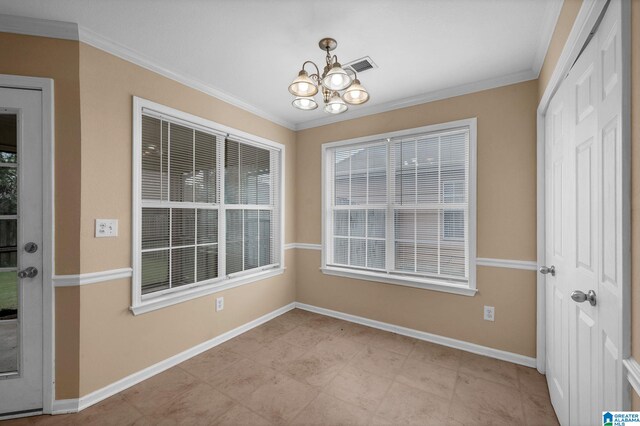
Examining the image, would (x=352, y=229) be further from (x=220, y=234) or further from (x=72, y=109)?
(x=72, y=109)

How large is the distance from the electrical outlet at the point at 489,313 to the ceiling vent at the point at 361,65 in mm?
2523

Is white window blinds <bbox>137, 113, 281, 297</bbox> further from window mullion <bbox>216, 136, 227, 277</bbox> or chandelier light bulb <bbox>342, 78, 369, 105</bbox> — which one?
chandelier light bulb <bbox>342, 78, 369, 105</bbox>

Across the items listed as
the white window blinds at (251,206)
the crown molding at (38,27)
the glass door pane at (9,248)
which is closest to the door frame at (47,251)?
the glass door pane at (9,248)

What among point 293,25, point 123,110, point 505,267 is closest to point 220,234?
point 123,110

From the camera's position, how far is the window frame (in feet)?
7.41

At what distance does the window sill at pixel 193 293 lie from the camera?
231cm

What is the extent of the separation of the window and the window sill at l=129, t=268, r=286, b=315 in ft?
3.20

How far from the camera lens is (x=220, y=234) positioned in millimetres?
3029

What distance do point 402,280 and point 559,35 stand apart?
2.41 meters

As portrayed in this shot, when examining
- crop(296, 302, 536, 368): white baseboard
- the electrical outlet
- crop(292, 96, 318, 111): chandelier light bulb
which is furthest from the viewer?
the electrical outlet

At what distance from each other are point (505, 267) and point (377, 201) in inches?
58.1

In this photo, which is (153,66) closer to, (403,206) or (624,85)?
(403,206)

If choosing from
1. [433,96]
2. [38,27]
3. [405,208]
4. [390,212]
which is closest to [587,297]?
[405,208]

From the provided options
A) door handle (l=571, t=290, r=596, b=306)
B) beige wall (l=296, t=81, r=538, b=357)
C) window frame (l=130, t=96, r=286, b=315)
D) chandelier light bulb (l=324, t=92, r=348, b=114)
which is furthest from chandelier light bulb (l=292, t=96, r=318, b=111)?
door handle (l=571, t=290, r=596, b=306)
